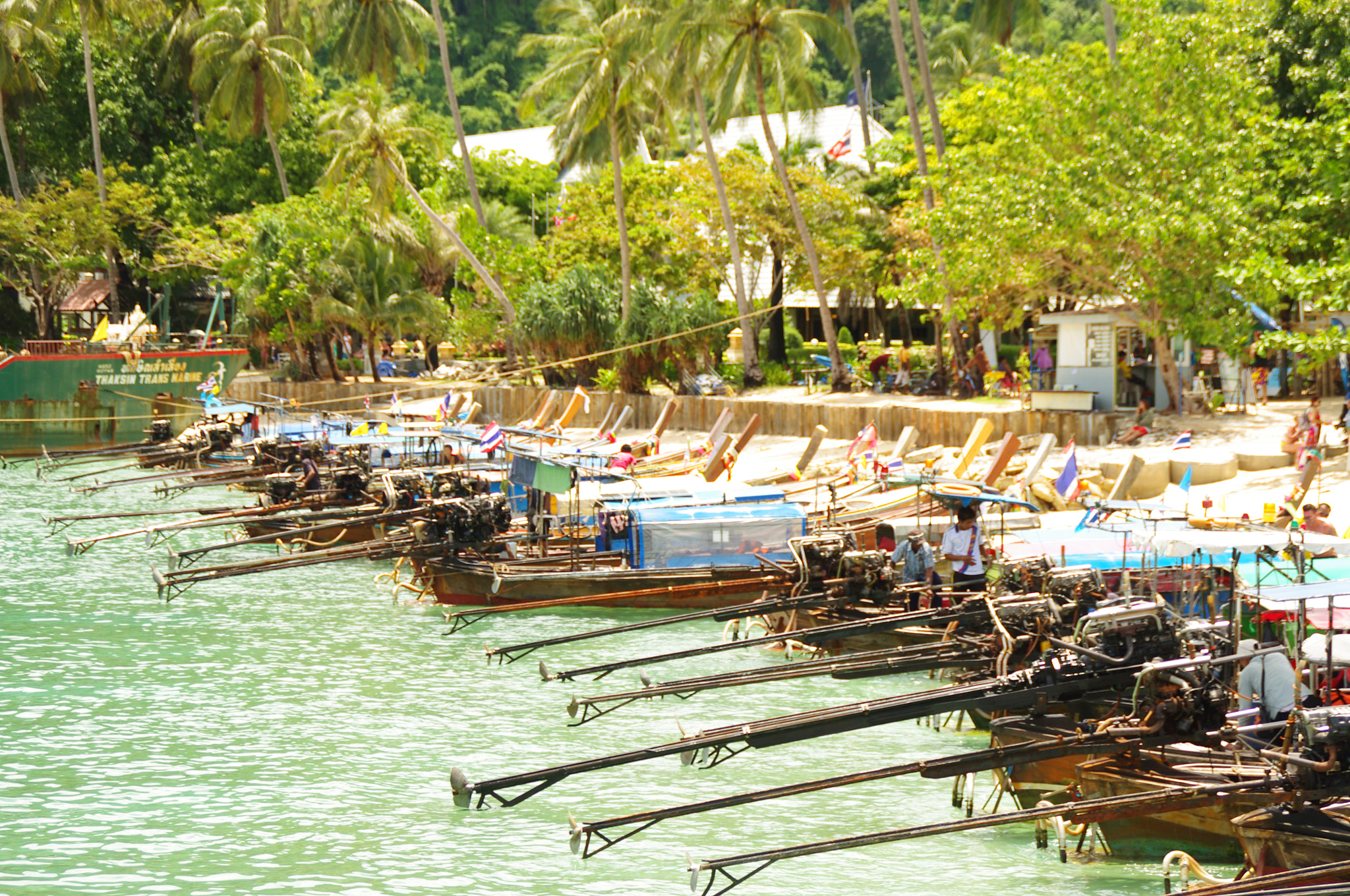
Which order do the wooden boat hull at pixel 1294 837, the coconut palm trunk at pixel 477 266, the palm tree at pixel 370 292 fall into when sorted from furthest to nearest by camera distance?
the palm tree at pixel 370 292 < the coconut palm trunk at pixel 477 266 < the wooden boat hull at pixel 1294 837

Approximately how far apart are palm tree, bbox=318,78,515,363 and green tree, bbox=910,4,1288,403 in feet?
→ 71.7

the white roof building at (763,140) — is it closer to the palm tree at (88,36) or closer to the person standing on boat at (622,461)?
the person standing on boat at (622,461)

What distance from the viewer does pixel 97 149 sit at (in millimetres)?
62312

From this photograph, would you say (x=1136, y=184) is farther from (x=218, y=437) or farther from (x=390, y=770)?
(x=218, y=437)

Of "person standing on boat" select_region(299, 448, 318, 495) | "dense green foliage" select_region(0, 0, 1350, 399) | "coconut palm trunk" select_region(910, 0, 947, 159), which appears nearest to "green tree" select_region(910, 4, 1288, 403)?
"dense green foliage" select_region(0, 0, 1350, 399)

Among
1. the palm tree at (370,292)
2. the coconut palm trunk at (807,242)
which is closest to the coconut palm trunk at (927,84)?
the coconut palm trunk at (807,242)

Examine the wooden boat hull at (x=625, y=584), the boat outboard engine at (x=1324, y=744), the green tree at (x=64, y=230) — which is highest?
the green tree at (x=64, y=230)

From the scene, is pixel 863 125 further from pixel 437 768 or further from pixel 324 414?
pixel 437 768

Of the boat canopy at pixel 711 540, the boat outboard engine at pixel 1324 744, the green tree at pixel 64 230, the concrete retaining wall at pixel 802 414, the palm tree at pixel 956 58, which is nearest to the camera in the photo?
the boat outboard engine at pixel 1324 744

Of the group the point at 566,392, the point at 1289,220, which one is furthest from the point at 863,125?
the point at 1289,220

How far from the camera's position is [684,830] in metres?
14.0

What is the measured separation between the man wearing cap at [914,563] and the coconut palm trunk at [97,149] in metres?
53.1

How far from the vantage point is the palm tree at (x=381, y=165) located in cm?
5088

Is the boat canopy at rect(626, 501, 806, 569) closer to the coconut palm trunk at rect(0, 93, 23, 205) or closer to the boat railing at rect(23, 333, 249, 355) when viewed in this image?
the boat railing at rect(23, 333, 249, 355)
